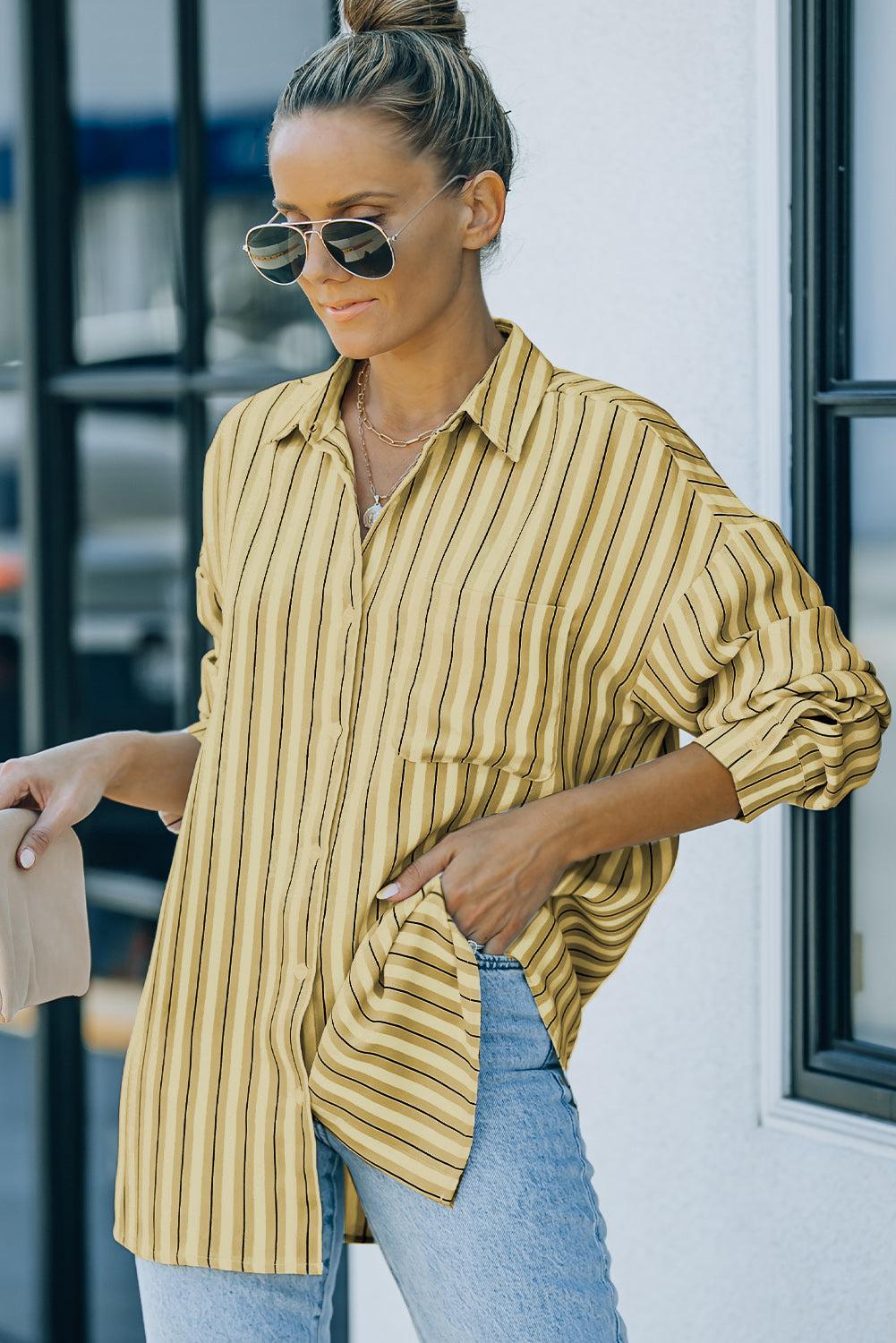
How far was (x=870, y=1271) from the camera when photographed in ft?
6.40

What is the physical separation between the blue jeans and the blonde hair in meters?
0.71

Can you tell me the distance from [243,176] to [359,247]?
159cm

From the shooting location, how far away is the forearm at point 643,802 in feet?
4.59

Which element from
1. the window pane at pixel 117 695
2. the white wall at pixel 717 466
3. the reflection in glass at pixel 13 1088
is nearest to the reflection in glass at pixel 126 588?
the window pane at pixel 117 695

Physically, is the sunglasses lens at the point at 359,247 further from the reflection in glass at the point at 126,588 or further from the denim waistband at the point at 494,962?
the reflection in glass at the point at 126,588

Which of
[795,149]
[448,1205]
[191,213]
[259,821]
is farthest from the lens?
[191,213]

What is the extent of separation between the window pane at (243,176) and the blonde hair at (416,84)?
1.26m

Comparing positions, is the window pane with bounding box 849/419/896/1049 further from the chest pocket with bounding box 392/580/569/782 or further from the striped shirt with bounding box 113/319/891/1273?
the chest pocket with bounding box 392/580/569/782

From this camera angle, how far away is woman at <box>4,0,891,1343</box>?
4.51 ft

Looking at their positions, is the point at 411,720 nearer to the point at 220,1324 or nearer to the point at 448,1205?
the point at 448,1205

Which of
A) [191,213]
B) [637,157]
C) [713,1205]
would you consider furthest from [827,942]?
[191,213]

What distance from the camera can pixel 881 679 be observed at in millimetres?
2014

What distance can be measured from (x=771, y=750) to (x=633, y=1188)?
3.41ft

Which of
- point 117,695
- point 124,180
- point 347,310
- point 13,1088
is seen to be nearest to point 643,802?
point 347,310
